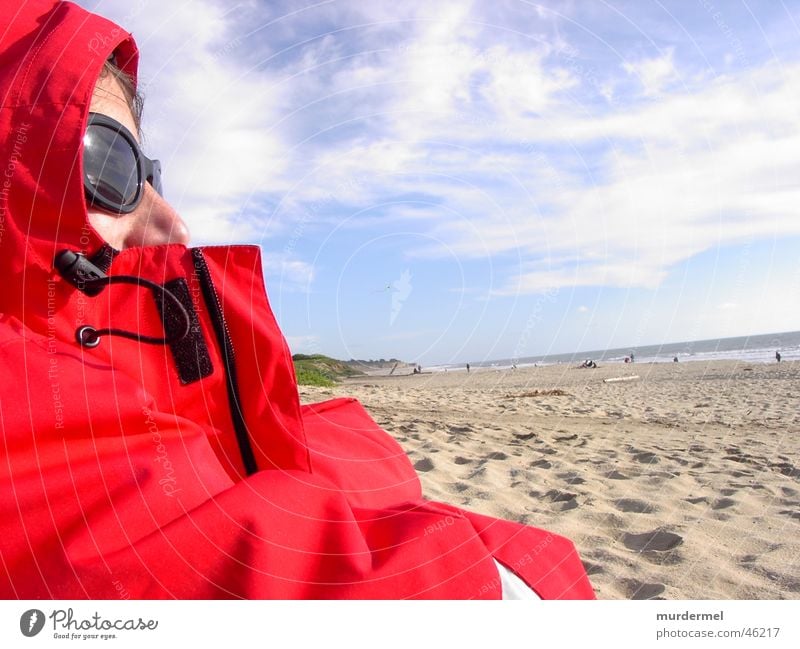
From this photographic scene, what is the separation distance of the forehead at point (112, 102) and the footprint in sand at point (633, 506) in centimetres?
296

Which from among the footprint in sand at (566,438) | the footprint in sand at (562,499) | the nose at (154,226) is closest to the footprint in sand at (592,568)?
the footprint in sand at (562,499)

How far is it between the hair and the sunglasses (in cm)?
19

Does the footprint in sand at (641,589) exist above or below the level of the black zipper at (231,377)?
below

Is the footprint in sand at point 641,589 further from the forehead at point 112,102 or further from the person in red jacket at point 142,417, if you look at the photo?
the forehead at point 112,102

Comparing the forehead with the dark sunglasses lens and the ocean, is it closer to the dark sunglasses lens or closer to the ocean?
the dark sunglasses lens

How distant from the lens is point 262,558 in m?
0.93

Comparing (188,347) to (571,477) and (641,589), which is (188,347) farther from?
(571,477)

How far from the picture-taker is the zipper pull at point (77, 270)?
1289 millimetres

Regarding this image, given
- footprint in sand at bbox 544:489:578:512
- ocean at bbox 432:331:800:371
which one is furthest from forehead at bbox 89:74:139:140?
ocean at bbox 432:331:800:371

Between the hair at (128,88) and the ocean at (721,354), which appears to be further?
the ocean at (721,354)

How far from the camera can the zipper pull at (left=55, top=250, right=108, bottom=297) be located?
129cm
